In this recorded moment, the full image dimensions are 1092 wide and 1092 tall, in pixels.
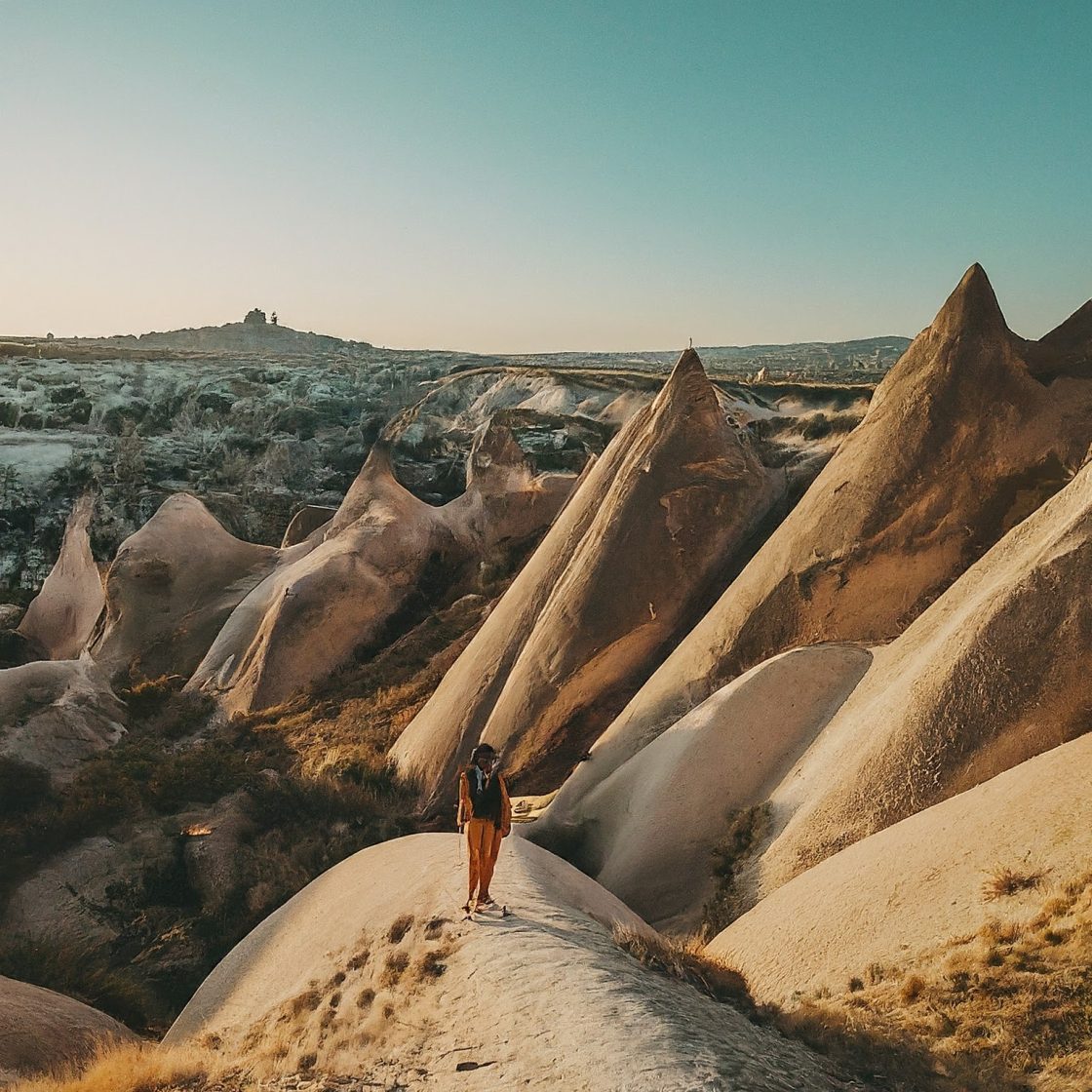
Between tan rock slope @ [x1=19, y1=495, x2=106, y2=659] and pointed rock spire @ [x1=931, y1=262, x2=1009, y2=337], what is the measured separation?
1858cm

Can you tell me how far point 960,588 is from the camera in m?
6.55

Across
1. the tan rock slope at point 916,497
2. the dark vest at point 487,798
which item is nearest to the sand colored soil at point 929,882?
the dark vest at point 487,798

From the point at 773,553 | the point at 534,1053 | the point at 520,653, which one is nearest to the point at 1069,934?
→ the point at 534,1053

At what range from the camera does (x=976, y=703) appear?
5.58 metres

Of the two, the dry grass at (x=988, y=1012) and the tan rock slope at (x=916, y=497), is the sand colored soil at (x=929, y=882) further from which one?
the tan rock slope at (x=916, y=497)

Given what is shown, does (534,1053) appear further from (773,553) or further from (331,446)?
(331,446)

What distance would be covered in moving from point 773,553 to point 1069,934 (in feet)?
16.4

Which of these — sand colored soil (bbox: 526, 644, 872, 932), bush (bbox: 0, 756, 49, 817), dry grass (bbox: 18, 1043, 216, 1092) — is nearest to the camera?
dry grass (bbox: 18, 1043, 216, 1092)

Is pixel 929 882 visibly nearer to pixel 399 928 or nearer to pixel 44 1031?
pixel 399 928

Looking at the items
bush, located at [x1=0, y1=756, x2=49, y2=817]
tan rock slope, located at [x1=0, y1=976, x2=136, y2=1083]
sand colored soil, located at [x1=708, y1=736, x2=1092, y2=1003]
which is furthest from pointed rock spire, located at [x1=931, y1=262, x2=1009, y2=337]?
bush, located at [x1=0, y1=756, x2=49, y2=817]

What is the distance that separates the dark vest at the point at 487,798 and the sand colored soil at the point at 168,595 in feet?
44.1

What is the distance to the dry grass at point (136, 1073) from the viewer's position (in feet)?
14.9

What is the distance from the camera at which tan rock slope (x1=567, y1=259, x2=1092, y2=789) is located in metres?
7.62

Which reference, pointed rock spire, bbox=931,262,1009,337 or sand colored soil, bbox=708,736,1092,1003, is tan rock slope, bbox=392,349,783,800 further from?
sand colored soil, bbox=708,736,1092,1003
